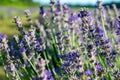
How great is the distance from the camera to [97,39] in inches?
173

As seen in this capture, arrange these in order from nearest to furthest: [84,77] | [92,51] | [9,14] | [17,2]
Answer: [84,77] → [92,51] → [9,14] → [17,2]

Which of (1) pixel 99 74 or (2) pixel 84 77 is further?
(1) pixel 99 74

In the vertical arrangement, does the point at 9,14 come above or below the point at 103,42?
below

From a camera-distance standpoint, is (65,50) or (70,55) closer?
(70,55)

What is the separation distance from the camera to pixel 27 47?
452cm

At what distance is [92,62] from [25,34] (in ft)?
3.12

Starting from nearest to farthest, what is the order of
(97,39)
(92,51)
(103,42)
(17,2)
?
(92,51) → (103,42) → (97,39) → (17,2)

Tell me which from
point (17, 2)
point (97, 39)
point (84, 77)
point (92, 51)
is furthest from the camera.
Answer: point (17, 2)

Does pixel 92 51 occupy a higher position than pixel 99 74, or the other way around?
pixel 92 51

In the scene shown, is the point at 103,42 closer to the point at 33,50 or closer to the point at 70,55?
the point at 70,55

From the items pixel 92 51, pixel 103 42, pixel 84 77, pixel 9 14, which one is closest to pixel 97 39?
pixel 103 42

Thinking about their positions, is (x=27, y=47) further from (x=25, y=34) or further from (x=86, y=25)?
(x=86, y=25)

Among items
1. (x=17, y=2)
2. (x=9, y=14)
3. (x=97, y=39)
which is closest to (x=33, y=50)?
(x=97, y=39)

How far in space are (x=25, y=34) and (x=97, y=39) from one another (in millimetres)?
804
